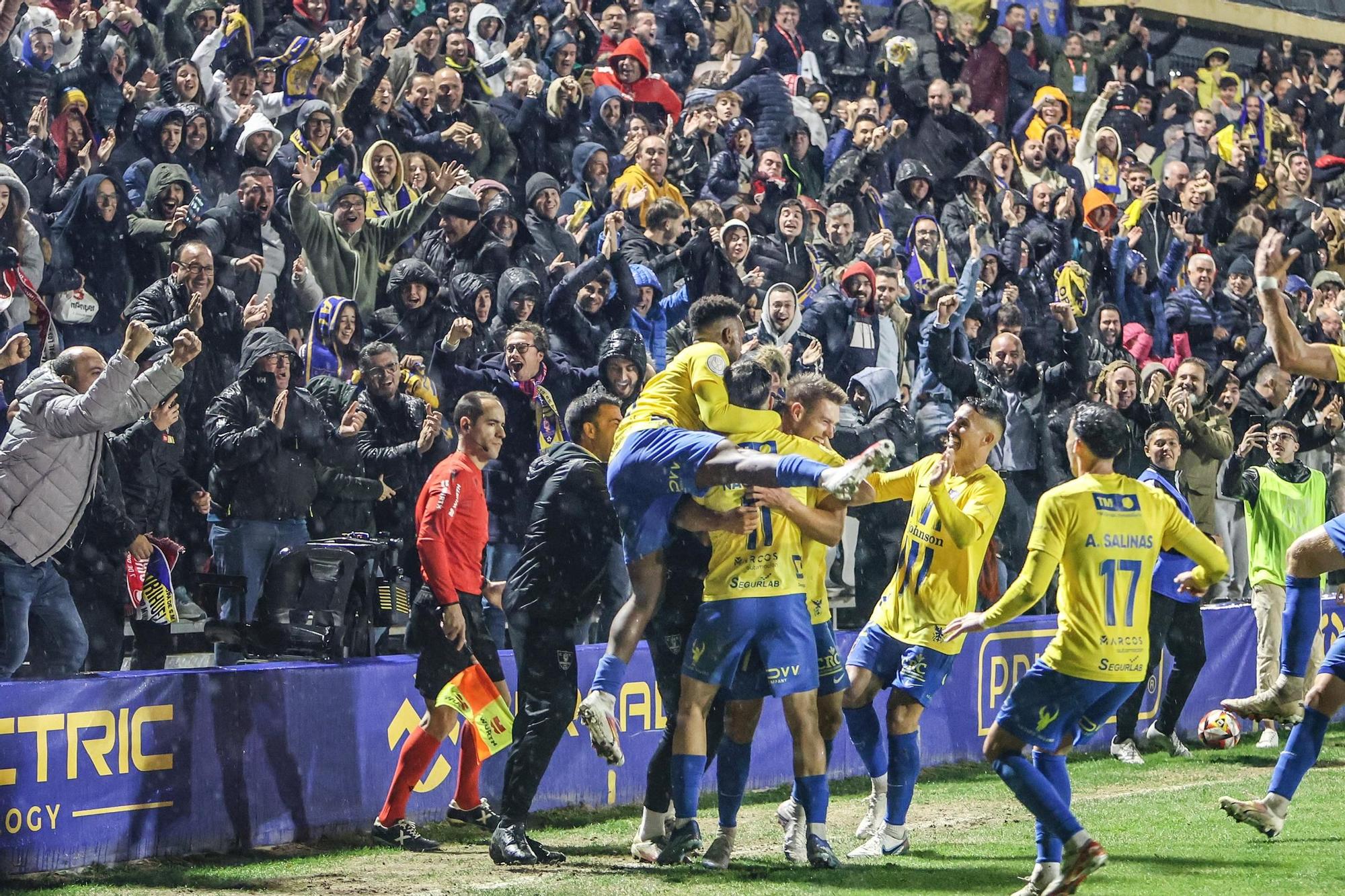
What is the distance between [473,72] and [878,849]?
799 centimetres

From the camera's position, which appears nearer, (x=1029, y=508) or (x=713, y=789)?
(x=713, y=789)

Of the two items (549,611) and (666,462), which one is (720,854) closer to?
(549,611)

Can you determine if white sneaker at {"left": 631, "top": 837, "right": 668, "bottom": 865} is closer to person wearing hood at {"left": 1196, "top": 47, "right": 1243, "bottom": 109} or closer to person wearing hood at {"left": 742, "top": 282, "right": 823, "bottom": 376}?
person wearing hood at {"left": 742, "top": 282, "right": 823, "bottom": 376}

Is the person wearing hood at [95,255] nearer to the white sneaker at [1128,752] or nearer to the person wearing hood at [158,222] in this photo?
the person wearing hood at [158,222]

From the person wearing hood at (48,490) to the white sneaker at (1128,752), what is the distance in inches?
270

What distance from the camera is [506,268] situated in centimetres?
1193

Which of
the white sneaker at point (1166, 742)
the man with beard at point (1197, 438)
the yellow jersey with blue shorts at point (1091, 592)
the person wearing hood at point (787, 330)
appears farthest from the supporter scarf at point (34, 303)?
the man with beard at point (1197, 438)

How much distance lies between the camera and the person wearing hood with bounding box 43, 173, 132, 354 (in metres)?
10.4

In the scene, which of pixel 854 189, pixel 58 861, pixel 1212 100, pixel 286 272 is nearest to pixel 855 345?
pixel 854 189

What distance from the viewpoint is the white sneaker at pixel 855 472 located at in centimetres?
618

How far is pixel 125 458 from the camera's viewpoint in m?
9.61

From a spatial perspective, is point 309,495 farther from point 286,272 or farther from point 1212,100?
point 1212,100

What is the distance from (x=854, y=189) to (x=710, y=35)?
242cm

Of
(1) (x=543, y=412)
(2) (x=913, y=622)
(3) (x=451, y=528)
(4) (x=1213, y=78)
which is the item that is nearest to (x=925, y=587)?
(2) (x=913, y=622)
